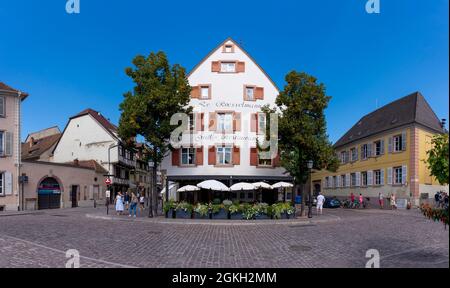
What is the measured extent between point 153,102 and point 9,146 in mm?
15996

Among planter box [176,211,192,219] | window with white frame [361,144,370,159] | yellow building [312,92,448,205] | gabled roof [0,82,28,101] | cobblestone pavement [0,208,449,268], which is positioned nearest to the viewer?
cobblestone pavement [0,208,449,268]

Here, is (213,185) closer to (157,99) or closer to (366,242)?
(157,99)

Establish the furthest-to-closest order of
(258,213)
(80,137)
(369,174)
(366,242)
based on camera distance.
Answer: (80,137)
(369,174)
(258,213)
(366,242)

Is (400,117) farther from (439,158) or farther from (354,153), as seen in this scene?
(439,158)

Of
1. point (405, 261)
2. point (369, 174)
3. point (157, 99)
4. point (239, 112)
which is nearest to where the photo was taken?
point (405, 261)

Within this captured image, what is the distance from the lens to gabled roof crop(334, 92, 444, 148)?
30.4m

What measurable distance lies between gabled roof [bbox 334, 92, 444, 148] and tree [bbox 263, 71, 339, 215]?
385 inches

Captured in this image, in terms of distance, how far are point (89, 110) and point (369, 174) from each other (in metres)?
40.4

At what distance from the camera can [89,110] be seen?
49969 mm

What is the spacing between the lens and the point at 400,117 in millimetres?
32969

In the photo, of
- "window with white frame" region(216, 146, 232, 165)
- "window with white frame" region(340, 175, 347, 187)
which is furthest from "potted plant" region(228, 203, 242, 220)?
"window with white frame" region(340, 175, 347, 187)

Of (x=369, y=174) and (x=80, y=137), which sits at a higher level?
(x=80, y=137)

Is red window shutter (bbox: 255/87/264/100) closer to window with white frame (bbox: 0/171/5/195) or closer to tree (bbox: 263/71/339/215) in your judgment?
tree (bbox: 263/71/339/215)

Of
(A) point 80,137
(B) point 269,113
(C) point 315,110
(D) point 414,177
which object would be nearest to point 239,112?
(B) point 269,113
